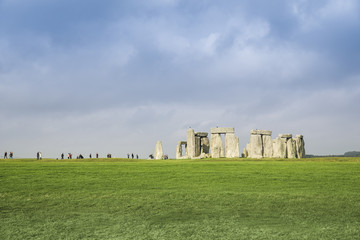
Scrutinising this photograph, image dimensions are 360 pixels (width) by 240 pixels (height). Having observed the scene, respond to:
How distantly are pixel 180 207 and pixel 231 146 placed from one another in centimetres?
Result: 2148

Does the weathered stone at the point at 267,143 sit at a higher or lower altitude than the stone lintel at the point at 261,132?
lower

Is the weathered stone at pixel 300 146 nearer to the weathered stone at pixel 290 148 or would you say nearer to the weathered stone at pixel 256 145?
the weathered stone at pixel 290 148

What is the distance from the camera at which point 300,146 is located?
106ft

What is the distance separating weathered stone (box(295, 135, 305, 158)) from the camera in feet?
105

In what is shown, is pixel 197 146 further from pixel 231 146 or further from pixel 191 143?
pixel 231 146

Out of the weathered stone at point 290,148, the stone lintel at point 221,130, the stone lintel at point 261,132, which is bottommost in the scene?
the weathered stone at point 290,148

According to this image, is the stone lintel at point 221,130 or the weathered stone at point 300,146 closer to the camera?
the stone lintel at point 221,130

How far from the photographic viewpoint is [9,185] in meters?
9.66

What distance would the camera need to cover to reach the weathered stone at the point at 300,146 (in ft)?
105

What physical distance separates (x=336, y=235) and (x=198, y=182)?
227 inches

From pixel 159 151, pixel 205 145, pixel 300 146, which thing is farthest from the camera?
pixel 159 151

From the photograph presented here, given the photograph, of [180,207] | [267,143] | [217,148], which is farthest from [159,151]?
[180,207]

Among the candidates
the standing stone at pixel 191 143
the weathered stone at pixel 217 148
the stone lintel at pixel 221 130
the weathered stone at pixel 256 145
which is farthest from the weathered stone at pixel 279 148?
the standing stone at pixel 191 143

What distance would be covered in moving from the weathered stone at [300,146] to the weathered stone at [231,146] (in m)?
8.34
